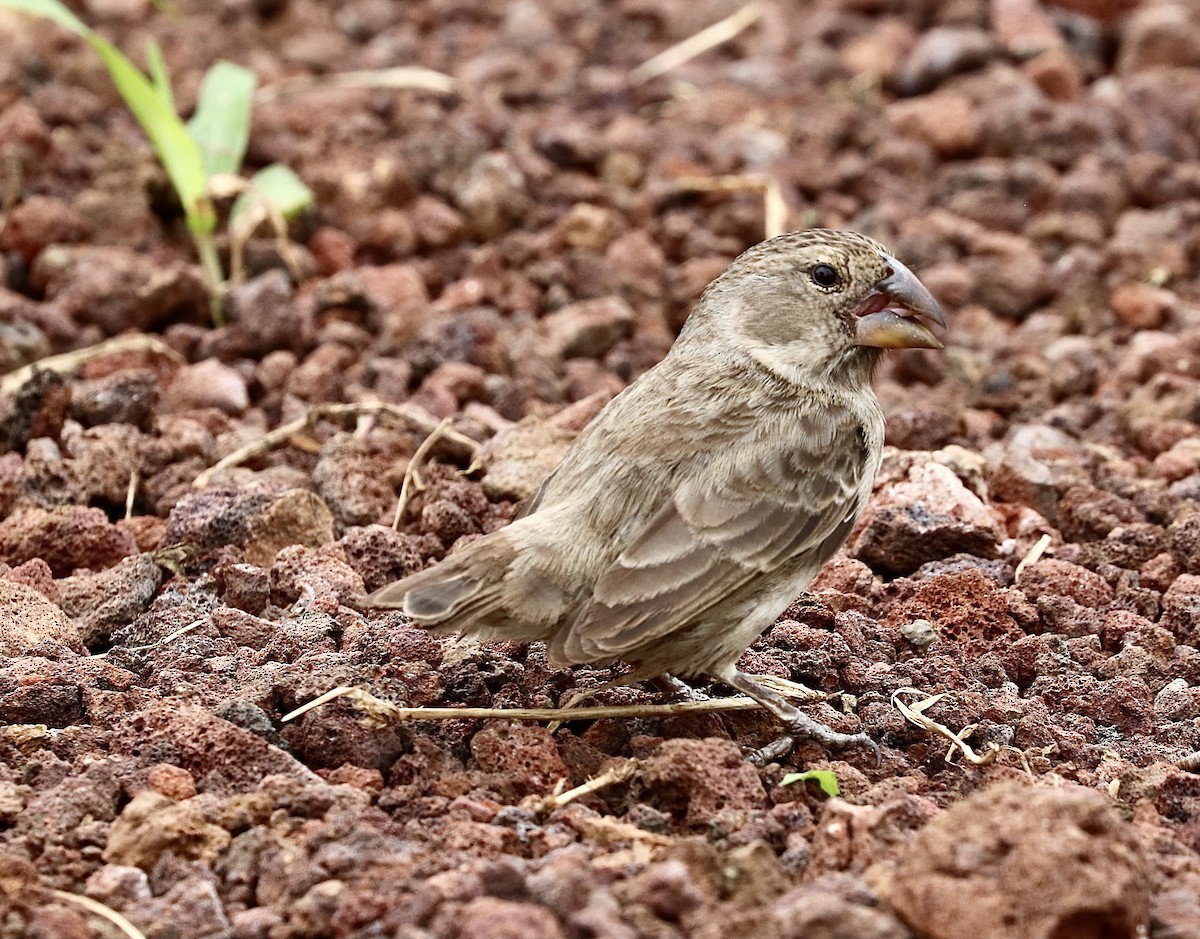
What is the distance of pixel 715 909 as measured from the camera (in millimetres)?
3281

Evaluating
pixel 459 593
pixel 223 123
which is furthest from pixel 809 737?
pixel 223 123

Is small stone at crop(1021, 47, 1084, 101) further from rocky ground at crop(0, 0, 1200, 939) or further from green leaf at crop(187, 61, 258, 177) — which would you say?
green leaf at crop(187, 61, 258, 177)

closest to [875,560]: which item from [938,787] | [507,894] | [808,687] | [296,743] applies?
[808,687]

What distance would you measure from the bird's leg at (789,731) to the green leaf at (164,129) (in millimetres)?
3431

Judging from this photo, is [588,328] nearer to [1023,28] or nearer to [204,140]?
[204,140]

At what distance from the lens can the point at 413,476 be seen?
18.2ft

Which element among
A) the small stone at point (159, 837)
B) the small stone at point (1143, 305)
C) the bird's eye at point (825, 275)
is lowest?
the small stone at point (1143, 305)

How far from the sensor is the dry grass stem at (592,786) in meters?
3.85

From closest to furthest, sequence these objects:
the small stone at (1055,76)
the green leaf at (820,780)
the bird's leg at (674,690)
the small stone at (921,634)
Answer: the green leaf at (820,780), the bird's leg at (674,690), the small stone at (921,634), the small stone at (1055,76)

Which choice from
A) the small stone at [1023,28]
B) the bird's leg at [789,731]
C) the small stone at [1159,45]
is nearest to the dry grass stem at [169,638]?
the bird's leg at [789,731]

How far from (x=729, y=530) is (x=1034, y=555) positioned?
1.26 metres

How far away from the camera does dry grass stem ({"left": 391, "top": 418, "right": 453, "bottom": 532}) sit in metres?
5.44

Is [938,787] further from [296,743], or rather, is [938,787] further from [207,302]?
[207,302]

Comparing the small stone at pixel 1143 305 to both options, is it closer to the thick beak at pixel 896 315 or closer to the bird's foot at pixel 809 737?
the thick beak at pixel 896 315
